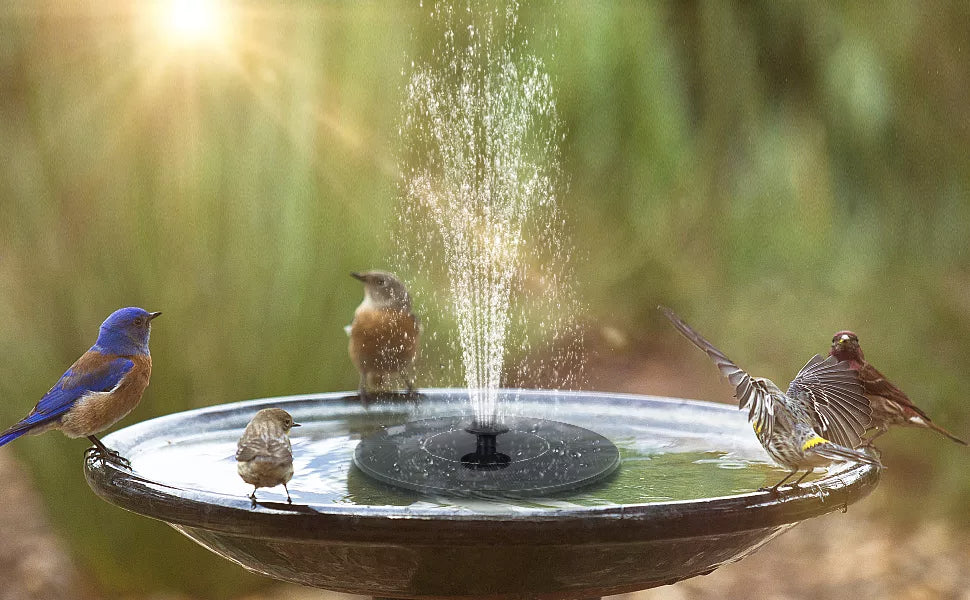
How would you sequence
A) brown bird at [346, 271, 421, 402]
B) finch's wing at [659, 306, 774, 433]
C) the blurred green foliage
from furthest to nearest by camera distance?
the blurred green foliage
brown bird at [346, 271, 421, 402]
finch's wing at [659, 306, 774, 433]

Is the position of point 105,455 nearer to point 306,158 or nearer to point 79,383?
point 79,383

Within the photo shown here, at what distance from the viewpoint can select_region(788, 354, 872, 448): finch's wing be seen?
2133 mm

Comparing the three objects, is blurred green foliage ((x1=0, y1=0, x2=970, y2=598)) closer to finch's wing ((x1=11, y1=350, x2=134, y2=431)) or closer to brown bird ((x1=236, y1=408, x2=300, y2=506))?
finch's wing ((x1=11, y1=350, x2=134, y2=431))

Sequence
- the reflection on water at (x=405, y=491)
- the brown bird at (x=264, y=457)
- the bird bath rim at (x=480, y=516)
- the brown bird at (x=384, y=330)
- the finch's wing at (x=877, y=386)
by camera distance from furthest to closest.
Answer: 1. the brown bird at (x=384, y=330)
2. the finch's wing at (x=877, y=386)
3. the reflection on water at (x=405, y=491)
4. the brown bird at (x=264, y=457)
5. the bird bath rim at (x=480, y=516)

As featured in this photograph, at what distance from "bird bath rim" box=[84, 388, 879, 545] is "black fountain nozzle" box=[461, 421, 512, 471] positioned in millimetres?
495

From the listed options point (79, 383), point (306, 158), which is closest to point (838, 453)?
point (79, 383)

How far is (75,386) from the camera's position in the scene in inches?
87.9

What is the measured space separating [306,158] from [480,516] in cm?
309

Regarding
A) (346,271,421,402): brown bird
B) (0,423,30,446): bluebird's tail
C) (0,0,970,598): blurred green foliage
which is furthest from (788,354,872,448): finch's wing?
(0,0,970,598): blurred green foliage

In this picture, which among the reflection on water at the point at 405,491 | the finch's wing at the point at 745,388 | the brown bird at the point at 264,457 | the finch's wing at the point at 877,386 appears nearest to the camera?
the brown bird at the point at 264,457

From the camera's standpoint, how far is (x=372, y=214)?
4598 mm

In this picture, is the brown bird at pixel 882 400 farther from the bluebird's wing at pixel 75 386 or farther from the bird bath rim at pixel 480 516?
the bluebird's wing at pixel 75 386

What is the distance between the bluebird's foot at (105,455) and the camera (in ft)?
7.23

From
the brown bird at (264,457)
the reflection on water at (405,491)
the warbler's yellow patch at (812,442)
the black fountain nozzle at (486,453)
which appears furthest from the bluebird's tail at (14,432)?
the warbler's yellow patch at (812,442)
